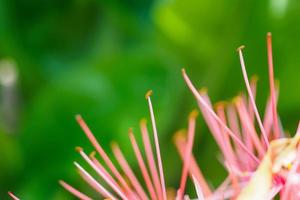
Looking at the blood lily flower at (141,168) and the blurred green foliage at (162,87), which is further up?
the blurred green foliage at (162,87)

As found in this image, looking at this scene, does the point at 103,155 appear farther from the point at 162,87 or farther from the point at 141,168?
the point at 162,87

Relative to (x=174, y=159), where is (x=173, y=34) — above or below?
above

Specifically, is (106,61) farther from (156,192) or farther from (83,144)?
(156,192)

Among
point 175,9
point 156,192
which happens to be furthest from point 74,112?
point 156,192

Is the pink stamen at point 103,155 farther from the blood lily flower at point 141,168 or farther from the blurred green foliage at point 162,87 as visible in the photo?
the blurred green foliage at point 162,87

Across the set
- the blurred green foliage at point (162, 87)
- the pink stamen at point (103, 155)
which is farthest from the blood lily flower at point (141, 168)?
the blurred green foliage at point (162, 87)

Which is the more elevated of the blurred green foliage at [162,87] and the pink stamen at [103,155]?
the blurred green foliage at [162,87]

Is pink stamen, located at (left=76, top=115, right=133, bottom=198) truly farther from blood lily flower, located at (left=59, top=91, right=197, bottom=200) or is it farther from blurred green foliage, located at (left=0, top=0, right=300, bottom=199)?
blurred green foliage, located at (left=0, top=0, right=300, bottom=199)

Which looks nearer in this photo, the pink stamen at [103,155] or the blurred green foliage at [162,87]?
the pink stamen at [103,155]

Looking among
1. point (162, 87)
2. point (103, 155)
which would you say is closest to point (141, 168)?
point (103, 155)

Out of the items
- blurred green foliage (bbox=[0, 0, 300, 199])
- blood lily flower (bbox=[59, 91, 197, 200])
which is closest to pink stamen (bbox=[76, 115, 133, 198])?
blood lily flower (bbox=[59, 91, 197, 200])

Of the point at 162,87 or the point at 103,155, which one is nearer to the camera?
the point at 103,155
